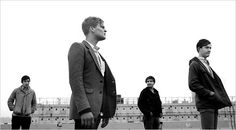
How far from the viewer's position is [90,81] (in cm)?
295

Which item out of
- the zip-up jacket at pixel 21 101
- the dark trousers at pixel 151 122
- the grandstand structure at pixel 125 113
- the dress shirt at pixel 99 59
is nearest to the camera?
the dress shirt at pixel 99 59

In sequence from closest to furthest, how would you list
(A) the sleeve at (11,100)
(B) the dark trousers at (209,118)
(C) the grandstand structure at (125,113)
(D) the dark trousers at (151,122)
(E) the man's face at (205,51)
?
(B) the dark trousers at (209,118) → (E) the man's face at (205,51) → (D) the dark trousers at (151,122) → (A) the sleeve at (11,100) → (C) the grandstand structure at (125,113)

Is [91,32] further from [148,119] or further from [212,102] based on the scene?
[148,119]

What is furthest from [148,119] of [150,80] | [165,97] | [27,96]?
[165,97]

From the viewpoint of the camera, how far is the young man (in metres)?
6.55

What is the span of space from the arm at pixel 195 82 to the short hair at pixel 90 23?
185 cm

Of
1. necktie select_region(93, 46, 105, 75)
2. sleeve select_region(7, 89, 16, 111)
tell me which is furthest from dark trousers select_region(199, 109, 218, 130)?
sleeve select_region(7, 89, 16, 111)

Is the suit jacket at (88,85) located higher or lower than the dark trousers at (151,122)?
higher

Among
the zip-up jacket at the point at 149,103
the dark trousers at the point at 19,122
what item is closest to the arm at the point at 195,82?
the zip-up jacket at the point at 149,103

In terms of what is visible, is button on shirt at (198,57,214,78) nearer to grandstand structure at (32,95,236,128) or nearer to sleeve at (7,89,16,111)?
sleeve at (7,89,16,111)

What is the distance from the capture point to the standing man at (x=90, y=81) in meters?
2.73

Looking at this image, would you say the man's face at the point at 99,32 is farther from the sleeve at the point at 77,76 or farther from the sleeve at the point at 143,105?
the sleeve at the point at 143,105

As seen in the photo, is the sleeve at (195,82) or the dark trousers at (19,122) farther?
the dark trousers at (19,122)

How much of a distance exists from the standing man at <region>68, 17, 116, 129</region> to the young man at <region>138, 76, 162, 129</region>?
3.57m
